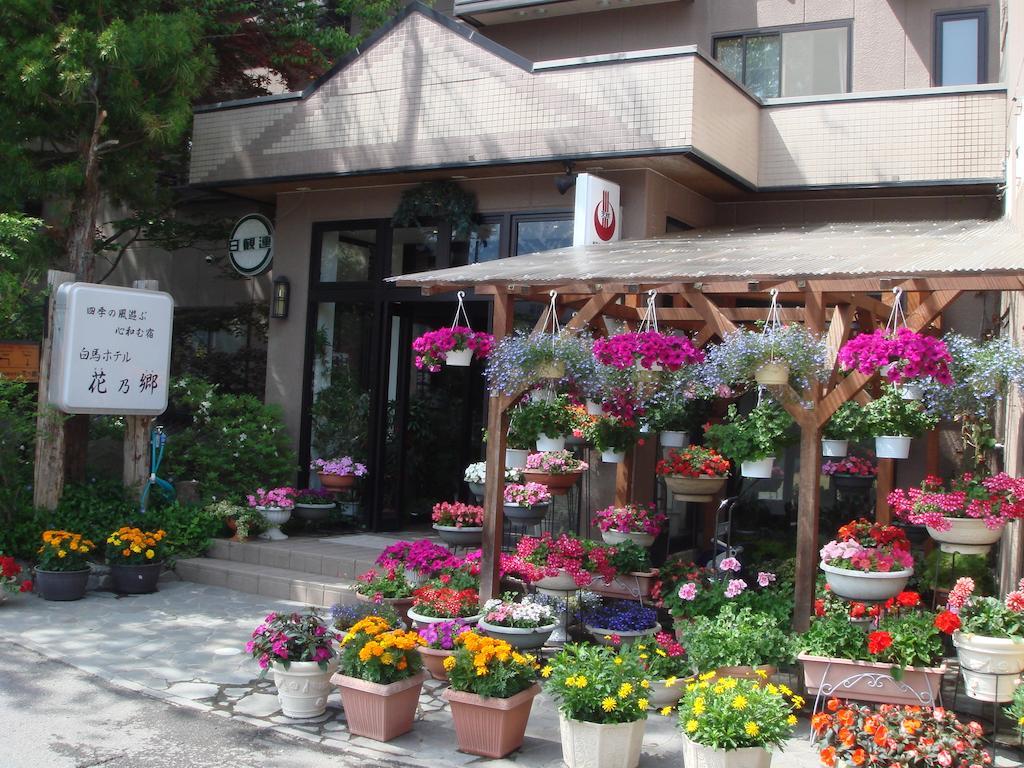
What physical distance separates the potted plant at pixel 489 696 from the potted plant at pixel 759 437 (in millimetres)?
2386

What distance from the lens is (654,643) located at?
6.84 meters

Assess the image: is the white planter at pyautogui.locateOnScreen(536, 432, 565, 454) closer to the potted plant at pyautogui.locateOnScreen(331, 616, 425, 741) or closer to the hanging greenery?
the potted plant at pyautogui.locateOnScreen(331, 616, 425, 741)

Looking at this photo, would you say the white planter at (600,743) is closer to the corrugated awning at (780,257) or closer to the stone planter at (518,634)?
the stone planter at (518,634)

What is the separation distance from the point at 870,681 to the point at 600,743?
186cm

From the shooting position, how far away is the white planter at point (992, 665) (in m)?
5.66

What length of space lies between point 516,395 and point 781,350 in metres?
2.15

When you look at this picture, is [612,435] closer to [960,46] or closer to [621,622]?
[621,622]

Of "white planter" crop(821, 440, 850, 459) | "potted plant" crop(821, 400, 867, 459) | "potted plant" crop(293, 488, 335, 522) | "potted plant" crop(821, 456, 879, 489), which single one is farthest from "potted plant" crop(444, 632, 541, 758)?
"potted plant" crop(293, 488, 335, 522)

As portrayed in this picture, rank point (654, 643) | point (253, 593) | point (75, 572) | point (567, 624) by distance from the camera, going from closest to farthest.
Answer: point (654, 643), point (567, 624), point (75, 572), point (253, 593)

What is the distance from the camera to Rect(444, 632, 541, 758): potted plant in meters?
5.79

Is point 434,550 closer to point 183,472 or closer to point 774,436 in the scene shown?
point 774,436

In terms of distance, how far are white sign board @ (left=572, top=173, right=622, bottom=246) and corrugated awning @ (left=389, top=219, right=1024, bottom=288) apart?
28 centimetres

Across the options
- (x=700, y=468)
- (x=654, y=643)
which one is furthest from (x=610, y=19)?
(x=654, y=643)

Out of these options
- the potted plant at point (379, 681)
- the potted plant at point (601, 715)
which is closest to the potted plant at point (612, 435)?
the potted plant at point (379, 681)
